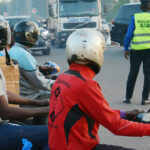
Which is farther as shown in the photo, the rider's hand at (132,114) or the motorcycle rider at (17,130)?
the motorcycle rider at (17,130)

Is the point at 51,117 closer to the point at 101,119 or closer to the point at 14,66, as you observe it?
the point at 101,119

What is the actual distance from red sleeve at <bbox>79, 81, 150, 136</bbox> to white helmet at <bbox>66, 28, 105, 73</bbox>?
0.22 meters

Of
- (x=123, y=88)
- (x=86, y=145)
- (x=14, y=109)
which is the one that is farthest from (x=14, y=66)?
(x=123, y=88)

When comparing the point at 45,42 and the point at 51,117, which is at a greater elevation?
the point at 51,117

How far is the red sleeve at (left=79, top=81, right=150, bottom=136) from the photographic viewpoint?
279 cm

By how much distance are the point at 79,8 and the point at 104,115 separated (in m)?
21.0

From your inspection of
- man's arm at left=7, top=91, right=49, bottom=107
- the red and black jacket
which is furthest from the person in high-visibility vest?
the red and black jacket

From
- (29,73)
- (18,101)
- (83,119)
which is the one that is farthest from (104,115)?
(29,73)

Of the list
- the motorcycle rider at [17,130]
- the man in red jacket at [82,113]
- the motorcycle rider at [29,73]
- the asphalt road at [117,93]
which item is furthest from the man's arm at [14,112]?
the asphalt road at [117,93]

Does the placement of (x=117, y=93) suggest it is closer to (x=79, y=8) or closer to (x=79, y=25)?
(x=79, y=8)

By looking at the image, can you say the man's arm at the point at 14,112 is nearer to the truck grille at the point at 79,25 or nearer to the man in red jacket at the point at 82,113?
the man in red jacket at the point at 82,113

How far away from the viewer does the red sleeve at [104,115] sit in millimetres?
2785

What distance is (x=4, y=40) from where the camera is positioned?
148 inches

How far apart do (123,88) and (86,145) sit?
747cm
